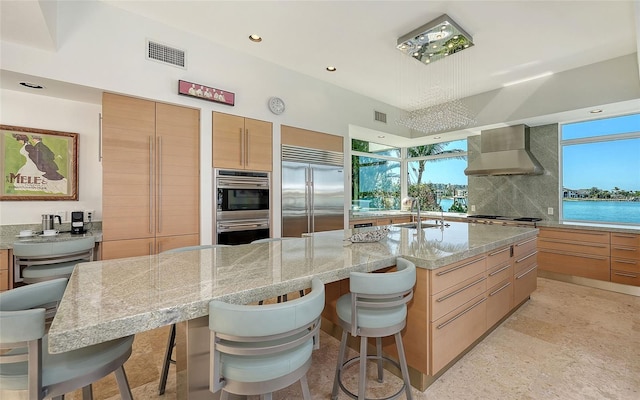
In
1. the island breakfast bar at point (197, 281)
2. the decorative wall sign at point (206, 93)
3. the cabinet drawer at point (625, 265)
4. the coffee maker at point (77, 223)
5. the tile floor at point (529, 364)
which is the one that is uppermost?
the decorative wall sign at point (206, 93)

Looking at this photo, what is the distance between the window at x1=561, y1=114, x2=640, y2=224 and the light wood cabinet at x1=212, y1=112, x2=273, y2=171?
4.73m

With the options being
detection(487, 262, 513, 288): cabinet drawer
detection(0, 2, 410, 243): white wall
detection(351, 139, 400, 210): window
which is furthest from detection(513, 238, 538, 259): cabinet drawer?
detection(351, 139, 400, 210): window

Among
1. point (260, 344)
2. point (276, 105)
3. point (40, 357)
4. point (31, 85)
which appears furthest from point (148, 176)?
point (260, 344)

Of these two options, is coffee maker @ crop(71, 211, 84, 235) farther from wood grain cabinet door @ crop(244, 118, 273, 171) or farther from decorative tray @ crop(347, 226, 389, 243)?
decorative tray @ crop(347, 226, 389, 243)

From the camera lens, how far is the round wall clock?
3727 mm

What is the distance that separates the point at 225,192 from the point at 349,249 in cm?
197

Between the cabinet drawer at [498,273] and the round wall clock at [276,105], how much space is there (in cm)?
305

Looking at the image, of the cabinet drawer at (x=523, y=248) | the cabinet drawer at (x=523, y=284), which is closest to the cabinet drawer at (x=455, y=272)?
the cabinet drawer at (x=523, y=248)

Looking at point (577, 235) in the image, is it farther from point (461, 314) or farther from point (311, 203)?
point (311, 203)

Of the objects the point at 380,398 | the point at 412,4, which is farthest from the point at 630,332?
the point at 412,4

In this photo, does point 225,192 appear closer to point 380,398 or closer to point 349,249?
point 349,249

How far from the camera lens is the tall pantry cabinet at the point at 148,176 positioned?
8.89ft

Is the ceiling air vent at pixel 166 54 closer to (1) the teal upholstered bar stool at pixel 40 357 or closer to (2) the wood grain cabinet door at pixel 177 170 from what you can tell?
(2) the wood grain cabinet door at pixel 177 170

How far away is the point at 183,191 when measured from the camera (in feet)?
10.2
